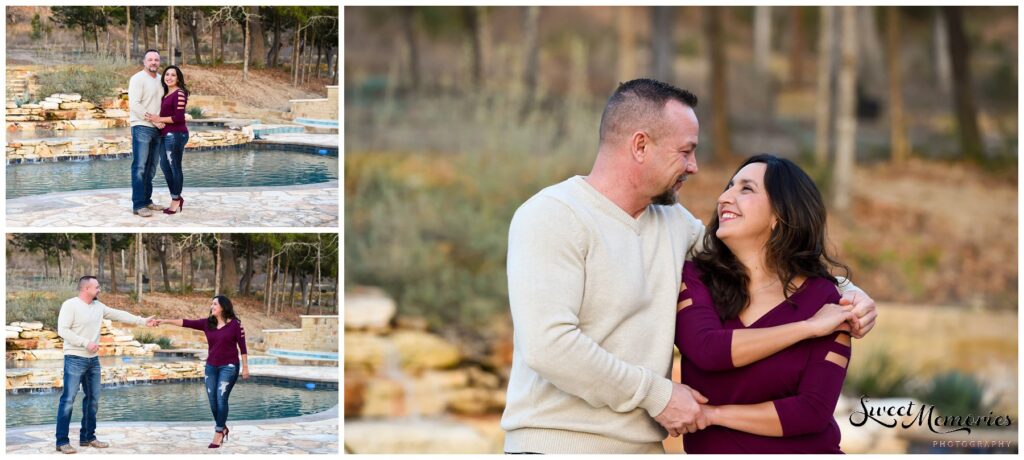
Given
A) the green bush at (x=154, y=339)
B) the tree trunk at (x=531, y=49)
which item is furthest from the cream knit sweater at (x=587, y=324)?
the tree trunk at (x=531, y=49)

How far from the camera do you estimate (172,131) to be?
441cm

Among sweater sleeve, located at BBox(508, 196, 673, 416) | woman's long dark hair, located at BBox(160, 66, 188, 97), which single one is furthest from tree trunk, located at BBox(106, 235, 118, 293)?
sweater sleeve, located at BBox(508, 196, 673, 416)

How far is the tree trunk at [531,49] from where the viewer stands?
8555 millimetres

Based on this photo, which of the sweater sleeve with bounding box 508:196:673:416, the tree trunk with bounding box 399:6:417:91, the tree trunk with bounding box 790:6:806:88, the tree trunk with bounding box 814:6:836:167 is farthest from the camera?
the tree trunk with bounding box 790:6:806:88

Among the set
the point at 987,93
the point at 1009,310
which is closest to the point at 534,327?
the point at 1009,310

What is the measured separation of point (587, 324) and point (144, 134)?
2.52m

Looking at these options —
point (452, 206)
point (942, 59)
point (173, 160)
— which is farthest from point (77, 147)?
point (942, 59)

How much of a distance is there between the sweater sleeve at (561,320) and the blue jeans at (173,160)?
89.7 inches

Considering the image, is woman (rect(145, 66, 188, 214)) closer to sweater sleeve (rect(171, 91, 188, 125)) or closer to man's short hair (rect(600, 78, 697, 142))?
sweater sleeve (rect(171, 91, 188, 125))

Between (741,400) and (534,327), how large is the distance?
55 cm

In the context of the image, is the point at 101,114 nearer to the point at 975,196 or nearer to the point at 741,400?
the point at 741,400

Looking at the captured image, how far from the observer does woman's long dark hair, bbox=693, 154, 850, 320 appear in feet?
8.82

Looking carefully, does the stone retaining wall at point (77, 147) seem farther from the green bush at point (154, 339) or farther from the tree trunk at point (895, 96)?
the tree trunk at point (895, 96)

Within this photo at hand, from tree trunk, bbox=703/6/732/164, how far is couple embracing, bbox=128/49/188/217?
5.31m
